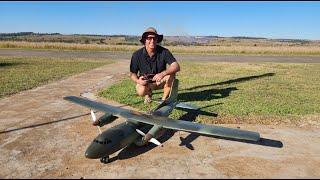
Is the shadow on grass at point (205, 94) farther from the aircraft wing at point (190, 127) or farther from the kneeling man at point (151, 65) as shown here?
the aircraft wing at point (190, 127)

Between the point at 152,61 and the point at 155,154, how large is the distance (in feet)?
17.3

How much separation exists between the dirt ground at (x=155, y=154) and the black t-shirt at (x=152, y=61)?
2860 millimetres

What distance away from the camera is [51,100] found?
55.0ft

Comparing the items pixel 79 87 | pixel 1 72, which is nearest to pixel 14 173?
pixel 79 87

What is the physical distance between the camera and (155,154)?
32.0 ft

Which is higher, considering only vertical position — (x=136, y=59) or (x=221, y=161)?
(x=136, y=59)

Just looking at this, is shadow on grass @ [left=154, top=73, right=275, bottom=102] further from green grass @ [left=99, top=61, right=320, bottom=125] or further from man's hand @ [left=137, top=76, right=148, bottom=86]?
man's hand @ [left=137, top=76, right=148, bottom=86]

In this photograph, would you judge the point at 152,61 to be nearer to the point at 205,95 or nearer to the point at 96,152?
the point at 205,95

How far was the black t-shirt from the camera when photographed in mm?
14172

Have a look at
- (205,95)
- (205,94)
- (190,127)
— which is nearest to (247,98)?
(205,95)

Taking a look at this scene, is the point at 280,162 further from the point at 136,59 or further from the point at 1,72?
the point at 1,72

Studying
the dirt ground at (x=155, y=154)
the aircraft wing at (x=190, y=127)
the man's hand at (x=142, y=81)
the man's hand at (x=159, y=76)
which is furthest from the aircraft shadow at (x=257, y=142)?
the man's hand at (x=142, y=81)

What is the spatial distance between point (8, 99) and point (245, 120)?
10.5 metres

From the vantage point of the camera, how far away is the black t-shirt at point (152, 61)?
14.2 m
